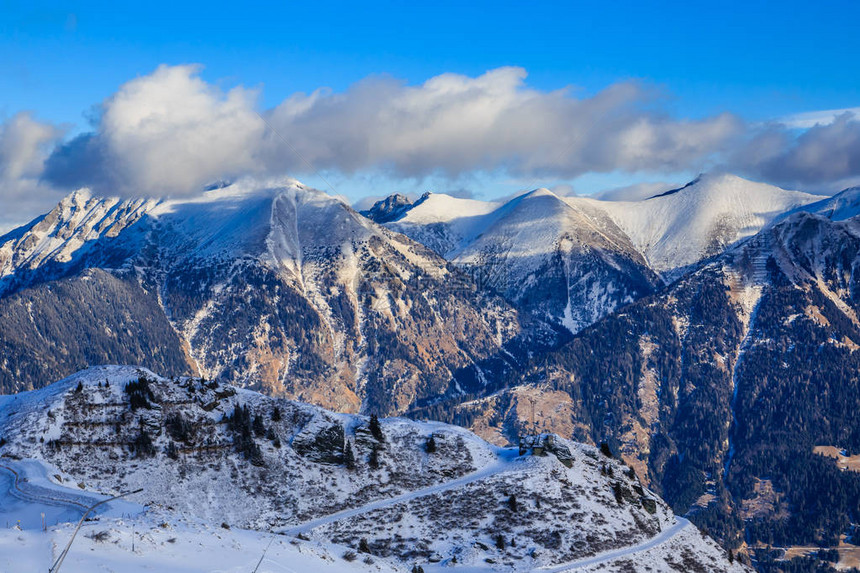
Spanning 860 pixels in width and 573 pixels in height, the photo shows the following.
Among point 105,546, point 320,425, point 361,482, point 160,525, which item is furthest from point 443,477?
point 105,546

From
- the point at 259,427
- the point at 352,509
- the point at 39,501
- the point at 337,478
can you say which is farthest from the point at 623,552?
the point at 39,501

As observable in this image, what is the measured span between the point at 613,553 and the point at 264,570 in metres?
73.7

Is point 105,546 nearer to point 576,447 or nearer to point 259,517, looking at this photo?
point 259,517

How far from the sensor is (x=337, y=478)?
5453 inches

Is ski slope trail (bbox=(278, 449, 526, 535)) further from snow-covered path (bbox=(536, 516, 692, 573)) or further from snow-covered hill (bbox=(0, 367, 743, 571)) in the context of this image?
snow-covered path (bbox=(536, 516, 692, 573))

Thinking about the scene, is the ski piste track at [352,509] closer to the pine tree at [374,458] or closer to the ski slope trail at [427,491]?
the ski slope trail at [427,491]

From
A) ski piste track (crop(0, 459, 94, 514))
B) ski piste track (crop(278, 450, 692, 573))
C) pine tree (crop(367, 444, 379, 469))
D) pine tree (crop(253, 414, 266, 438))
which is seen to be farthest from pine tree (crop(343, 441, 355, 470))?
ski piste track (crop(0, 459, 94, 514))

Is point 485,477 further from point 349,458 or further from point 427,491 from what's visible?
point 349,458

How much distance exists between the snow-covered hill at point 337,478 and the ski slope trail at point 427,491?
36 centimetres

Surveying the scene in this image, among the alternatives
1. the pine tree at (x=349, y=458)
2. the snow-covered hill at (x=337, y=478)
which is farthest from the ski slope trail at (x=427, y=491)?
the pine tree at (x=349, y=458)

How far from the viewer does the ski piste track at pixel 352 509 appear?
330 ft

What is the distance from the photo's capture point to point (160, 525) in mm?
78250

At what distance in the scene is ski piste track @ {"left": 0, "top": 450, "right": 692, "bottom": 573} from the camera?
100500 mm

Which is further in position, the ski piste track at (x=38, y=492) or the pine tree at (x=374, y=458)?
the pine tree at (x=374, y=458)
